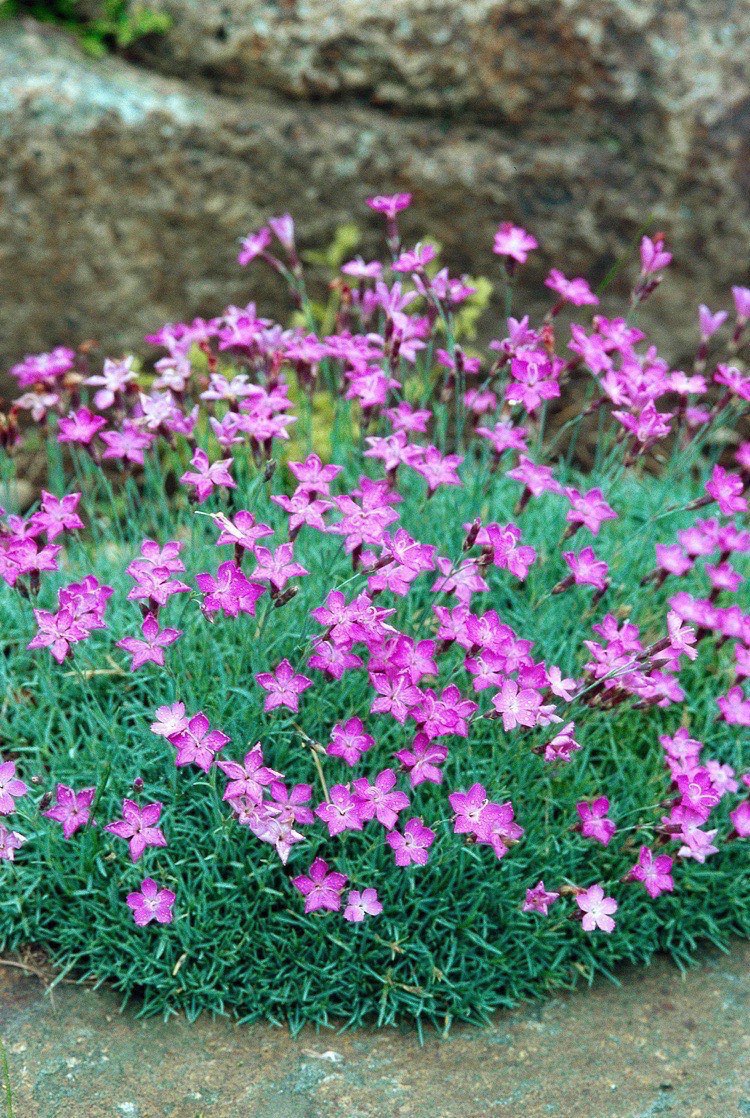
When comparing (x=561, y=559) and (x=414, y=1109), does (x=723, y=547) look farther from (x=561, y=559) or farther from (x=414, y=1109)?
(x=414, y=1109)

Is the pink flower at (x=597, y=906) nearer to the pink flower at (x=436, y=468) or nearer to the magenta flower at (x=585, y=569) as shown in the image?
the magenta flower at (x=585, y=569)

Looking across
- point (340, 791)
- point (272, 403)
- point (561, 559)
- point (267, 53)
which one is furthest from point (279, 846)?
point (267, 53)

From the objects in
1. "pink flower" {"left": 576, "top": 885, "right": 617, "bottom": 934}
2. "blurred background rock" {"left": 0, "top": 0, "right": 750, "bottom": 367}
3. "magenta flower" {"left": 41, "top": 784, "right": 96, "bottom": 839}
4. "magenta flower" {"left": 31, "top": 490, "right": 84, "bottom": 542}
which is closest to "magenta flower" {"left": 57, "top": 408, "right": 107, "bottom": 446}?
"magenta flower" {"left": 31, "top": 490, "right": 84, "bottom": 542}

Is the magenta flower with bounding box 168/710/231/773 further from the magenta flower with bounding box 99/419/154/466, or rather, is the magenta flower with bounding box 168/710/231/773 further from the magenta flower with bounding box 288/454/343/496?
the magenta flower with bounding box 99/419/154/466

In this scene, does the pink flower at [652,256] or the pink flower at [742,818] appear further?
the pink flower at [652,256]

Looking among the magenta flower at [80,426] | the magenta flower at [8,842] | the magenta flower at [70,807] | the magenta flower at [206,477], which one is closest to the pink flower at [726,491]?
the magenta flower at [206,477]

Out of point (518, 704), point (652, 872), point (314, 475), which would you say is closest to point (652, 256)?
point (314, 475)
